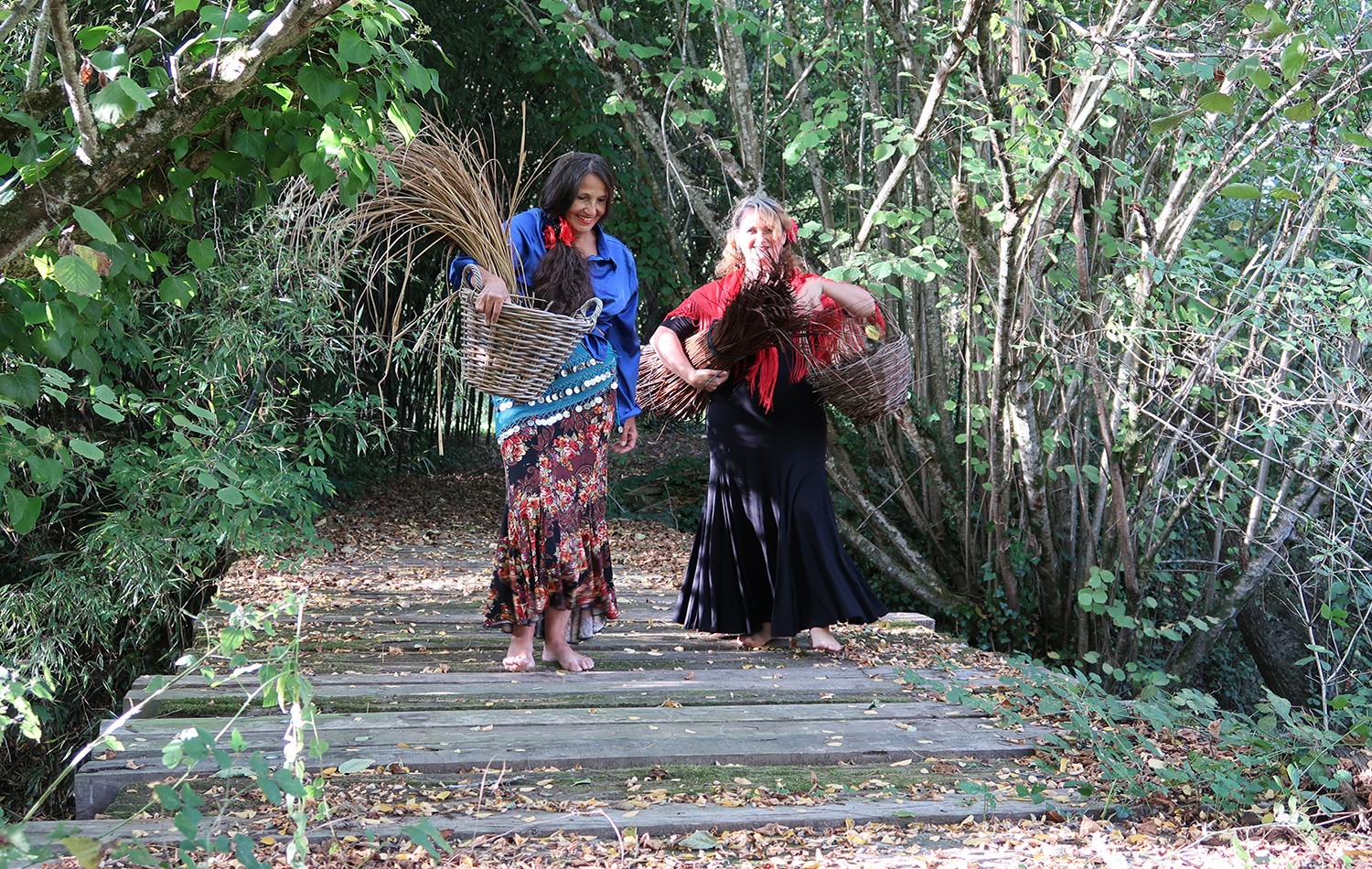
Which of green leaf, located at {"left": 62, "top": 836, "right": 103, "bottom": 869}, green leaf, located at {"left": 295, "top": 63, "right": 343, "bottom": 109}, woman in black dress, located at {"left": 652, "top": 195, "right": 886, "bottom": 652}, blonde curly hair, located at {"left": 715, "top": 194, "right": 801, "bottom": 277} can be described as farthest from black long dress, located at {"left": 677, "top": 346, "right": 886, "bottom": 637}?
green leaf, located at {"left": 62, "top": 836, "right": 103, "bottom": 869}

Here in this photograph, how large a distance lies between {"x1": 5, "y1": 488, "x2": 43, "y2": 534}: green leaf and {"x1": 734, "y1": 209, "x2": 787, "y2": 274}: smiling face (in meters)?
2.60

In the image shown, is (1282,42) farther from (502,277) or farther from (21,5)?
(21,5)

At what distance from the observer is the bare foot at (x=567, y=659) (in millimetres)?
4258

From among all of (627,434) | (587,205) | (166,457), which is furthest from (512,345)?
(166,457)

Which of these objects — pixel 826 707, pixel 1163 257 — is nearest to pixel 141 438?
pixel 826 707

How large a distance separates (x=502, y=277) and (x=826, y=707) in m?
1.78

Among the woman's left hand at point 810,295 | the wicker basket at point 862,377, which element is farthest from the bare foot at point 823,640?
the woman's left hand at point 810,295

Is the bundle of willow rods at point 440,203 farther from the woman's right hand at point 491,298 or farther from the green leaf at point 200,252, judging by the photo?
the green leaf at point 200,252

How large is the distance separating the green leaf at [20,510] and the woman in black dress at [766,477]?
2.48 metres

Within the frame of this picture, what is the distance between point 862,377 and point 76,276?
2864 millimetres

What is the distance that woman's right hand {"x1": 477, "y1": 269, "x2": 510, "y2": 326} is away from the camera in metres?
3.85

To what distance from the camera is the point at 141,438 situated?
20.9 feet

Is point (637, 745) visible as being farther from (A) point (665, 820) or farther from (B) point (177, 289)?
(B) point (177, 289)

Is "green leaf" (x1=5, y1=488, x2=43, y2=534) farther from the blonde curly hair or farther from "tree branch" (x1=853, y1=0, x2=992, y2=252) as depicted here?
"tree branch" (x1=853, y1=0, x2=992, y2=252)
